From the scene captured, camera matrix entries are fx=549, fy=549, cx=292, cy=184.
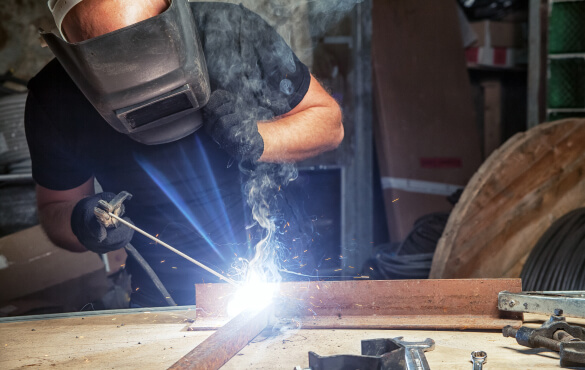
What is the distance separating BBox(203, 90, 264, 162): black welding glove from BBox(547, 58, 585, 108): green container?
2661mm

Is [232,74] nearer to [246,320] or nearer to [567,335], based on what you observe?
[246,320]

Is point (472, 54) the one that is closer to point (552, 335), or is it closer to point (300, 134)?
point (300, 134)

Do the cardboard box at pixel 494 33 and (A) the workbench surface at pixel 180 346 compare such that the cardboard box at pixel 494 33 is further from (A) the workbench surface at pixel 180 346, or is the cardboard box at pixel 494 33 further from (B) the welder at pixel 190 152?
(A) the workbench surface at pixel 180 346

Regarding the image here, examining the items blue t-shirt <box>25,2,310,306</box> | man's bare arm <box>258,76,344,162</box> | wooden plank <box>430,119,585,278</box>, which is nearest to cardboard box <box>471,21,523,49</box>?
wooden plank <box>430,119,585,278</box>

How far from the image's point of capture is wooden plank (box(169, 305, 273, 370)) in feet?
3.38

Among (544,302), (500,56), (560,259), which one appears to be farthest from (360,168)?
(544,302)

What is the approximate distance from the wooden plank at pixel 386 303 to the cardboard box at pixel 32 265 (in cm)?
205

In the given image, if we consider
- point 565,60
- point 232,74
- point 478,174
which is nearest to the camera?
point 232,74

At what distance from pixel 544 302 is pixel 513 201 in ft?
4.75

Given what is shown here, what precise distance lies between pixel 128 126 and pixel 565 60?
3134 mm

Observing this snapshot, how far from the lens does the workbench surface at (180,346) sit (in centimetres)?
114

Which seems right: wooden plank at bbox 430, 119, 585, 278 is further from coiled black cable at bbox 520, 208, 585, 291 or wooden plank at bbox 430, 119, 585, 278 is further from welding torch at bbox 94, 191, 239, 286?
welding torch at bbox 94, 191, 239, 286

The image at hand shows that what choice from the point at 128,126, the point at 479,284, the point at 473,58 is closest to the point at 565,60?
the point at 473,58

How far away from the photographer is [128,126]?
4.80 feet
